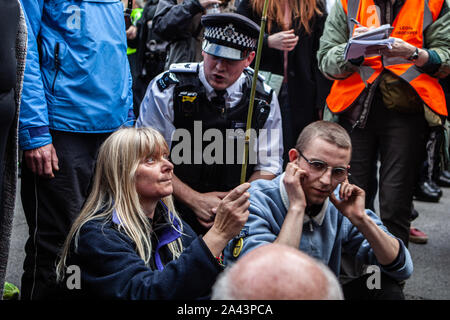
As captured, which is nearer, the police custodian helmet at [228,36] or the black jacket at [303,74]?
the police custodian helmet at [228,36]

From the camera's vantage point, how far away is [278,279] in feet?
3.17

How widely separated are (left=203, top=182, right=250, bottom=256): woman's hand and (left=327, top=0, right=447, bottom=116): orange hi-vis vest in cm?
A: 147

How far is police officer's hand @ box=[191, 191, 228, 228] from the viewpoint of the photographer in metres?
2.73

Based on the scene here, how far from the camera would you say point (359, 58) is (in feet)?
9.75

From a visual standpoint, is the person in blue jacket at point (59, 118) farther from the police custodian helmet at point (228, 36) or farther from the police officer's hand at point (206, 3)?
the police officer's hand at point (206, 3)

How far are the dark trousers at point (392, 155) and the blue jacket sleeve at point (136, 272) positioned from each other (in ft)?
5.35

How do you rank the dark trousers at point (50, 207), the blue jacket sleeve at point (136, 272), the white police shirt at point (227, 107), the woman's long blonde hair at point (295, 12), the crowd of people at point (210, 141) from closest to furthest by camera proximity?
the blue jacket sleeve at point (136, 272), the crowd of people at point (210, 141), the dark trousers at point (50, 207), the white police shirt at point (227, 107), the woman's long blonde hair at point (295, 12)

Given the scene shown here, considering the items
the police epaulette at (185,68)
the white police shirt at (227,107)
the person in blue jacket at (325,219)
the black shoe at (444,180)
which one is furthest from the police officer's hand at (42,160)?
the black shoe at (444,180)

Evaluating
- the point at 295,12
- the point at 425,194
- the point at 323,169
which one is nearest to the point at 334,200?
the point at 323,169

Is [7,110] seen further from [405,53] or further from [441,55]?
[441,55]

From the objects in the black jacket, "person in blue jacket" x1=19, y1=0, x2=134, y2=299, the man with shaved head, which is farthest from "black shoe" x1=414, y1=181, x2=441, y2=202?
the man with shaved head

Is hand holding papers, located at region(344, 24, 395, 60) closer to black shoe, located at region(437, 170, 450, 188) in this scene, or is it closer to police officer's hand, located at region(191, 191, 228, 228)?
police officer's hand, located at region(191, 191, 228, 228)

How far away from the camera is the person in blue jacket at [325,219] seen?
84.3 inches
